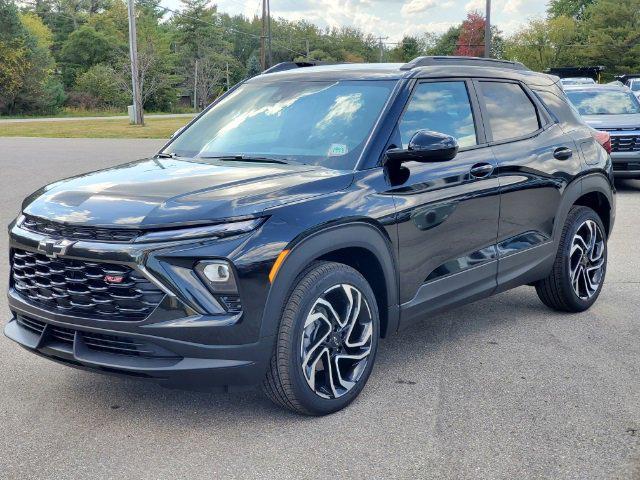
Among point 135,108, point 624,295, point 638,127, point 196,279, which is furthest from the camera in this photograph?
point 135,108

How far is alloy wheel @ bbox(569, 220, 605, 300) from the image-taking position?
5.87m

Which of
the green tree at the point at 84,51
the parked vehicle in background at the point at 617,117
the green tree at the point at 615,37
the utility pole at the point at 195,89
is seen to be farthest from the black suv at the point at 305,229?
the green tree at the point at 84,51

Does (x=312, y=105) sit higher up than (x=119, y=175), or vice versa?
(x=312, y=105)

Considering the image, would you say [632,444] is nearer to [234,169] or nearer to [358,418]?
[358,418]

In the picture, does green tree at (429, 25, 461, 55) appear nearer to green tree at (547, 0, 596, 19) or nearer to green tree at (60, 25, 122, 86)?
green tree at (547, 0, 596, 19)

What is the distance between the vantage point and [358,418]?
3982 mm

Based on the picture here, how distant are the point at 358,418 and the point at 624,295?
135 inches

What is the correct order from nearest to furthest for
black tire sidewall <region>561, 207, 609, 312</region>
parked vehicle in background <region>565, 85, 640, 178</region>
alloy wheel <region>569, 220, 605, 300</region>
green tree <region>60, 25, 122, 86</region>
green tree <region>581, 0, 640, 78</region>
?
black tire sidewall <region>561, 207, 609, 312</region> → alloy wheel <region>569, 220, 605, 300</region> → parked vehicle in background <region>565, 85, 640, 178</region> → green tree <region>581, 0, 640, 78</region> → green tree <region>60, 25, 122, 86</region>

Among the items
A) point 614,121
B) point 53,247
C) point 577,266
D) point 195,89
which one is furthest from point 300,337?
point 195,89

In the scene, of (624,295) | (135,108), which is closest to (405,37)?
(135,108)

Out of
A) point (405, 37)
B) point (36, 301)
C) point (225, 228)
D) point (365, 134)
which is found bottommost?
point (36, 301)

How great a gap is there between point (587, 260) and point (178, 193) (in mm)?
3553

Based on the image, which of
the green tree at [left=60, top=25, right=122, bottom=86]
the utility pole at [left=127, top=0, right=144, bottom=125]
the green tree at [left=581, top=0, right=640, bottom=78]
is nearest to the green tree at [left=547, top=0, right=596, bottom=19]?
the green tree at [left=581, top=0, right=640, bottom=78]

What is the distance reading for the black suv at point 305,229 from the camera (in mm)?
3494
